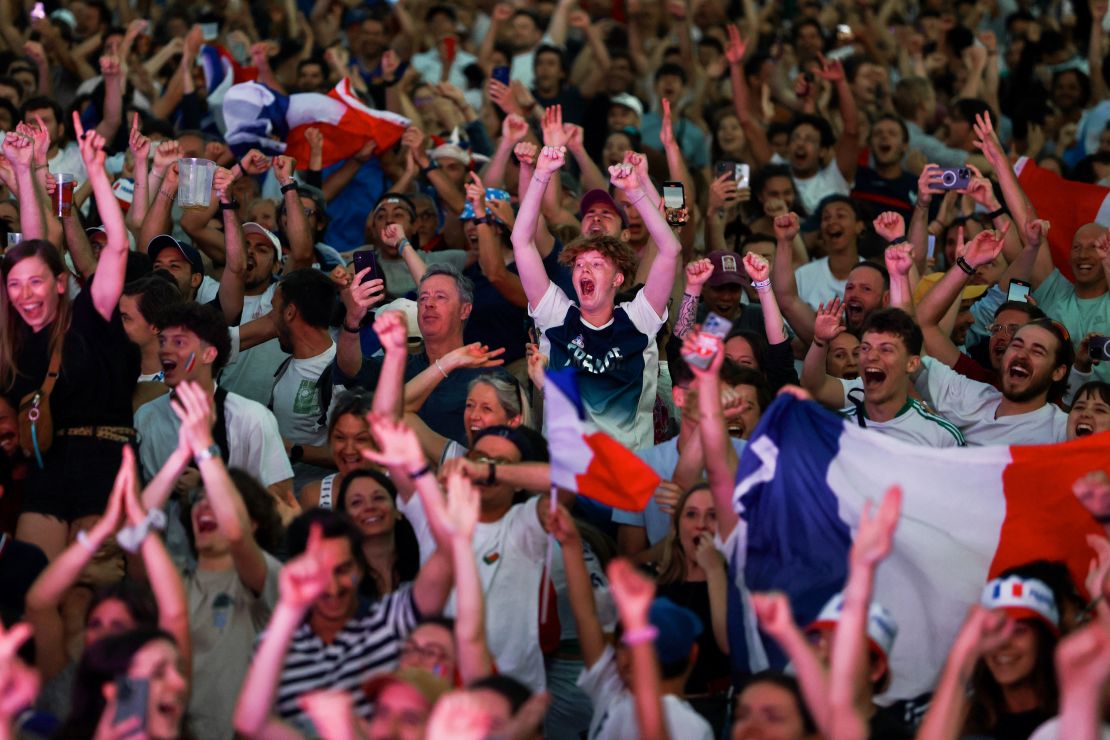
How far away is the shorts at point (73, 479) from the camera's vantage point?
658cm

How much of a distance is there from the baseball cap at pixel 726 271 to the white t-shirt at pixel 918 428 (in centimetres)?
152

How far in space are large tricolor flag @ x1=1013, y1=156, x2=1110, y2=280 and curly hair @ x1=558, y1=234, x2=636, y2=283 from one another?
292 centimetres

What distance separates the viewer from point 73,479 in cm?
662

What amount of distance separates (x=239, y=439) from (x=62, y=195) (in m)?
1.77

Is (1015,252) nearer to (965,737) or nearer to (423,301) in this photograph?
(423,301)

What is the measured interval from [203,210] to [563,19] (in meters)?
5.05

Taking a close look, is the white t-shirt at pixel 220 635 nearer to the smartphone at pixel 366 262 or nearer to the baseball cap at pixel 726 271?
the smartphone at pixel 366 262

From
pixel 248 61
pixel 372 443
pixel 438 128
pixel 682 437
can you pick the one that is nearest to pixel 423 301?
pixel 372 443

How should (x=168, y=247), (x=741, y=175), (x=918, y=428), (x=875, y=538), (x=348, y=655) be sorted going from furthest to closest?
1. (x=741, y=175)
2. (x=168, y=247)
3. (x=918, y=428)
4. (x=348, y=655)
5. (x=875, y=538)

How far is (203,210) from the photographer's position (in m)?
8.88

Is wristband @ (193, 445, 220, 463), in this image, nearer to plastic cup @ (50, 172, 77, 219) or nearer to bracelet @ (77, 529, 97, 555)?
bracelet @ (77, 529, 97, 555)

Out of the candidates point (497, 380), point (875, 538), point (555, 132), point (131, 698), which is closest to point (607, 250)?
point (497, 380)

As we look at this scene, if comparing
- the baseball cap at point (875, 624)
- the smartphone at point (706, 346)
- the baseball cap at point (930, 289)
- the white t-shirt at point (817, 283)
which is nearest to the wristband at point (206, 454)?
the smartphone at point (706, 346)

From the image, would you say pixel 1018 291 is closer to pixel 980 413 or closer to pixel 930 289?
pixel 930 289
